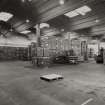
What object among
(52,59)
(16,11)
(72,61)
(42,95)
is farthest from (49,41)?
(42,95)

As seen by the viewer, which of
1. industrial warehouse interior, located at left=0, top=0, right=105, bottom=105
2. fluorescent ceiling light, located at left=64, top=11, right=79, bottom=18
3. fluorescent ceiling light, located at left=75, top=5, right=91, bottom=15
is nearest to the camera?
industrial warehouse interior, located at left=0, top=0, right=105, bottom=105

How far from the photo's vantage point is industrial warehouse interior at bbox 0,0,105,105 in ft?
10.2

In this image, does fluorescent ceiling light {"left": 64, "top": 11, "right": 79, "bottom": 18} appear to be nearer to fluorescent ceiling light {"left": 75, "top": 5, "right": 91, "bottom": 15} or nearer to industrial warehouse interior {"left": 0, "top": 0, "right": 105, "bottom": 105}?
industrial warehouse interior {"left": 0, "top": 0, "right": 105, "bottom": 105}

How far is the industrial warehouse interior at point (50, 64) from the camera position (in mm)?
3109

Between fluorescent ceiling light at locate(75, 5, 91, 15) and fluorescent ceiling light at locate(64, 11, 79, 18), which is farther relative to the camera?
fluorescent ceiling light at locate(64, 11, 79, 18)

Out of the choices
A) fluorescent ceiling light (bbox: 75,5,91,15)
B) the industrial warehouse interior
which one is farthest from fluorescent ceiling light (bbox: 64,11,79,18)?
fluorescent ceiling light (bbox: 75,5,91,15)

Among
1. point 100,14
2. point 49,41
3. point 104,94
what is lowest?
point 104,94

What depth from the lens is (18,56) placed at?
19.9 m

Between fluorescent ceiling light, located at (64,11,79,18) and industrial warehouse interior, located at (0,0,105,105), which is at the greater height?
fluorescent ceiling light, located at (64,11,79,18)

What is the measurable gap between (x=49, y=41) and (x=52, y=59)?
216cm

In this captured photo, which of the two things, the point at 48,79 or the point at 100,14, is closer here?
the point at 48,79

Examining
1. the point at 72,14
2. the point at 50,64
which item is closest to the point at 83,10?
the point at 72,14

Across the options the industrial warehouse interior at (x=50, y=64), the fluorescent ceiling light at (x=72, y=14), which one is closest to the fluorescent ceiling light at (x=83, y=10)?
the industrial warehouse interior at (x=50, y=64)

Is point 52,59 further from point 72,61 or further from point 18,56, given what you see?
point 18,56
